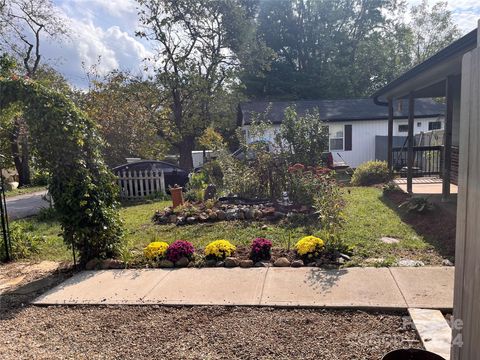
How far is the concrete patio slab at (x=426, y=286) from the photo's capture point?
131 inches

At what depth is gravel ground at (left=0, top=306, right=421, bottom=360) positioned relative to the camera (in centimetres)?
280

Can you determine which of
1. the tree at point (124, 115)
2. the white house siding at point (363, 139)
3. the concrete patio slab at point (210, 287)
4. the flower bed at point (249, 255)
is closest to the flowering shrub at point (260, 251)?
the flower bed at point (249, 255)

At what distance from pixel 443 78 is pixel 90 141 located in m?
6.67

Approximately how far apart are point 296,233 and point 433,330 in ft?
→ 10.9

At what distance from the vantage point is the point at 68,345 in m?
3.07

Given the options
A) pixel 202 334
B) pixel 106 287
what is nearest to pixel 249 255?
pixel 106 287

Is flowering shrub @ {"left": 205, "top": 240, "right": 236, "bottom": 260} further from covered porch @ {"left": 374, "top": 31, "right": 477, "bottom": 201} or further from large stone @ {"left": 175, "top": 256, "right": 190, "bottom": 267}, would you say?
covered porch @ {"left": 374, "top": 31, "right": 477, "bottom": 201}

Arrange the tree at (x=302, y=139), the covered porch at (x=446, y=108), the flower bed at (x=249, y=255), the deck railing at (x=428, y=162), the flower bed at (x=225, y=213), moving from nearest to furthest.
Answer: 1. the flower bed at (x=249, y=255)
2. the covered porch at (x=446, y=108)
3. the flower bed at (x=225, y=213)
4. the tree at (x=302, y=139)
5. the deck railing at (x=428, y=162)

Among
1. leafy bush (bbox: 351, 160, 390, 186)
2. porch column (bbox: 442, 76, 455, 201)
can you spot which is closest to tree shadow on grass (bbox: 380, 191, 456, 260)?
porch column (bbox: 442, 76, 455, 201)

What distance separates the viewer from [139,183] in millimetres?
12180

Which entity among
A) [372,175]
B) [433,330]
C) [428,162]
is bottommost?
[433,330]

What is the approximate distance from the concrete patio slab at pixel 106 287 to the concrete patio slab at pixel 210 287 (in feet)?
0.52

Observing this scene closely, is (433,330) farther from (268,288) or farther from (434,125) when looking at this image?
(434,125)

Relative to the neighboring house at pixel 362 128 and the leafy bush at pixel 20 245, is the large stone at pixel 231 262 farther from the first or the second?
the neighboring house at pixel 362 128
